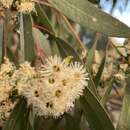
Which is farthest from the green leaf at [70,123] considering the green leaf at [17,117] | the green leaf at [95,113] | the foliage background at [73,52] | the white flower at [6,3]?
the white flower at [6,3]

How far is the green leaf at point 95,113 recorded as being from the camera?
5.19 feet

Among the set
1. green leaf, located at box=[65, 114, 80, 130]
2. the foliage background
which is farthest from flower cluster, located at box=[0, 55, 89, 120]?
green leaf, located at box=[65, 114, 80, 130]

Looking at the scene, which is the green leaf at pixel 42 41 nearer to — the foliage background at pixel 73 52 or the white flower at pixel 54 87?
the foliage background at pixel 73 52

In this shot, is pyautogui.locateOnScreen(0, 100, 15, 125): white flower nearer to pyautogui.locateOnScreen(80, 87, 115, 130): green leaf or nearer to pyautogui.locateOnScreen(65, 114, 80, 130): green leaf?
pyautogui.locateOnScreen(80, 87, 115, 130): green leaf

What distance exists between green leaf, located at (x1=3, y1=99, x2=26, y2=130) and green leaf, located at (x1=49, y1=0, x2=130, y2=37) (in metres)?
0.32

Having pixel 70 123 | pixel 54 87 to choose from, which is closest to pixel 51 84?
pixel 54 87

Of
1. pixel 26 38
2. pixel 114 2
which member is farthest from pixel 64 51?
pixel 114 2

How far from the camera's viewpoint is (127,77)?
6.22 ft

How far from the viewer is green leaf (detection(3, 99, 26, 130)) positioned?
59.5 inches

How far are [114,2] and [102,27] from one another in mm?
1049

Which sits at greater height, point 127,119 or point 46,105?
point 46,105

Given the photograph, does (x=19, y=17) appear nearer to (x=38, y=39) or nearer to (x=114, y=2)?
(x=38, y=39)

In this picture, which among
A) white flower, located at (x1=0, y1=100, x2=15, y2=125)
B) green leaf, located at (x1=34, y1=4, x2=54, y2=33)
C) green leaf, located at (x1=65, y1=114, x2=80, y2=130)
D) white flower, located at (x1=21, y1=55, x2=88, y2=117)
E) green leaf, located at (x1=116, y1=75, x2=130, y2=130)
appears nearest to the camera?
white flower, located at (x1=21, y1=55, x2=88, y2=117)

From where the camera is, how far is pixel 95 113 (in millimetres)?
1607
